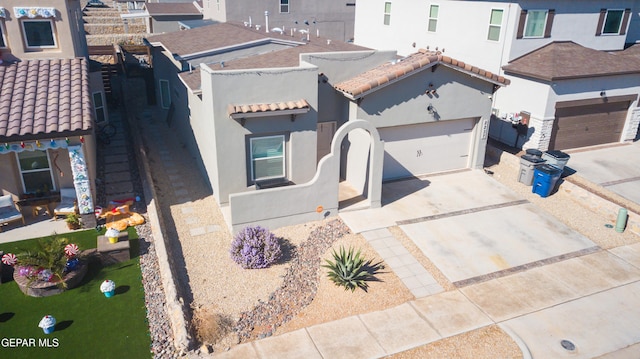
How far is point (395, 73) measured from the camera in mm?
16828

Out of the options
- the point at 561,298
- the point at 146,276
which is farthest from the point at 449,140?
the point at 146,276

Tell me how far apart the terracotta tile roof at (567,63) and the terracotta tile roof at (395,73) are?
3.44 meters

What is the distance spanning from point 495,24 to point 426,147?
300 inches

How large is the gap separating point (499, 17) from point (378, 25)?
33.7ft

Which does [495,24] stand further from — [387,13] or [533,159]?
[387,13]

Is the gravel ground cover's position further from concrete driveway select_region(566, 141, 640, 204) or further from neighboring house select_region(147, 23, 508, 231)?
concrete driveway select_region(566, 141, 640, 204)

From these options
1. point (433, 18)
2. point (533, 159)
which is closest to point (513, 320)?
point (533, 159)

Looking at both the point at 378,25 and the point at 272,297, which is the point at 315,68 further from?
the point at 378,25

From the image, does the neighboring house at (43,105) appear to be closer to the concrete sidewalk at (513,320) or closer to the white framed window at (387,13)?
the concrete sidewalk at (513,320)

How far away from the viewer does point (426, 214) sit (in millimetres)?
16609

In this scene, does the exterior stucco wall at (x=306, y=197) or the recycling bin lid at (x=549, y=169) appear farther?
the recycling bin lid at (x=549, y=169)

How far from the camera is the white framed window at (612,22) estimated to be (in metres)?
23.9

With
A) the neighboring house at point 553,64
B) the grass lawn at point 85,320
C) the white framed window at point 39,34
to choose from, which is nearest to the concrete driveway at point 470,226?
the neighboring house at point 553,64

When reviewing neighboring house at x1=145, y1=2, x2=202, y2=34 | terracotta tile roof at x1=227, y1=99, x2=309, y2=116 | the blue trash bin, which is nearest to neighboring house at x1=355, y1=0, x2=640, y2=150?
the blue trash bin
